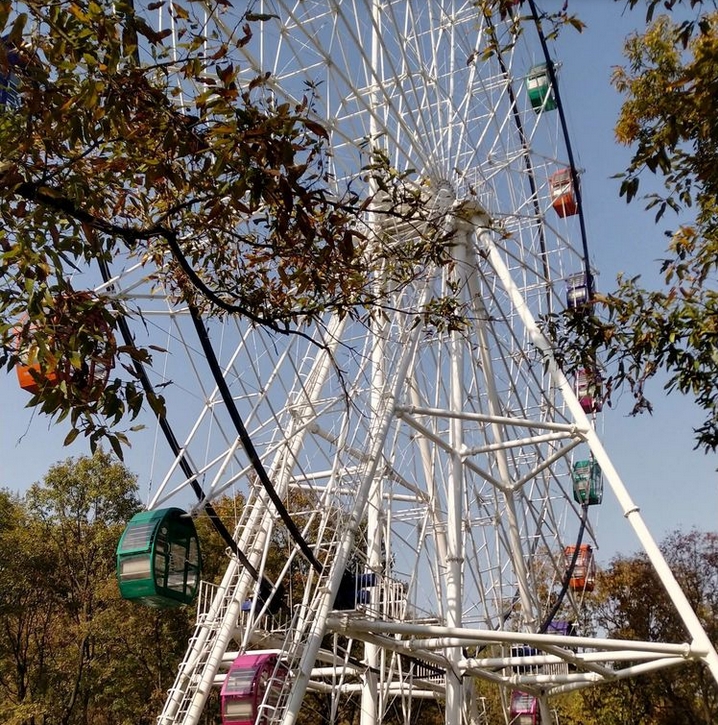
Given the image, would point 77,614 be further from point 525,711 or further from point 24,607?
point 525,711

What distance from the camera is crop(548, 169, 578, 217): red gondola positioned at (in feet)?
69.4

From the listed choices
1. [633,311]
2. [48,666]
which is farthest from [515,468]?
[48,666]

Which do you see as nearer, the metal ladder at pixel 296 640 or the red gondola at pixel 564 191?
the metal ladder at pixel 296 640

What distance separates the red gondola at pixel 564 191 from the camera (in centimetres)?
2114

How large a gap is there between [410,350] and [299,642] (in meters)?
4.61

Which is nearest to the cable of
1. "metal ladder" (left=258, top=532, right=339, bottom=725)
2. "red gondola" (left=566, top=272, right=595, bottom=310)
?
"metal ladder" (left=258, top=532, right=339, bottom=725)

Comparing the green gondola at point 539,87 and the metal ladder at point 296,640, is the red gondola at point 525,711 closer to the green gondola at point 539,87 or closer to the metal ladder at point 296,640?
the metal ladder at point 296,640

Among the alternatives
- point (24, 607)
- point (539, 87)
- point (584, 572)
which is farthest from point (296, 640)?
point (24, 607)

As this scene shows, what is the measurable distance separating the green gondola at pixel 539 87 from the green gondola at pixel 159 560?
13.3m

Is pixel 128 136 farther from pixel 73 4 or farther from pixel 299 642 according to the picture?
pixel 299 642

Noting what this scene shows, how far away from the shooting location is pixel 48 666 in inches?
1153

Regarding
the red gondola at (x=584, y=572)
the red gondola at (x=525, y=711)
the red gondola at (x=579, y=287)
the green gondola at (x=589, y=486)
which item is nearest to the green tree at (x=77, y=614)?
the red gondola at (x=525, y=711)

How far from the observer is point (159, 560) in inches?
483

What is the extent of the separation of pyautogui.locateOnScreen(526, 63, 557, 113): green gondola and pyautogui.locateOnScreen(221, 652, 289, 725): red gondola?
13611 mm
